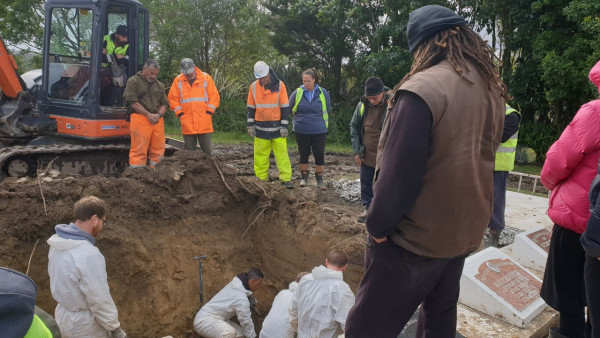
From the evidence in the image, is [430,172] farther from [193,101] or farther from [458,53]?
[193,101]

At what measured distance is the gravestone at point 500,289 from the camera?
3.62 metres

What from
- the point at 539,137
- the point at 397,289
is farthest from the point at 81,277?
the point at 539,137

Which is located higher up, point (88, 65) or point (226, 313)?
point (88, 65)

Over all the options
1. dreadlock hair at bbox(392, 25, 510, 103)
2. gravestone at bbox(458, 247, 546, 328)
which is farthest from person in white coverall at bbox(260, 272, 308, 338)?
dreadlock hair at bbox(392, 25, 510, 103)

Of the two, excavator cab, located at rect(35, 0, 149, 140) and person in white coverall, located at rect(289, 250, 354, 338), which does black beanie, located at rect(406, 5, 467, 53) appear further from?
excavator cab, located at rect(35, 0, 149, 140)

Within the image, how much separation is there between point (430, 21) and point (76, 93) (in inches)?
266

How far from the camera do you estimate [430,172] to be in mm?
1951

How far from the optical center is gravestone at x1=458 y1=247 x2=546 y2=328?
3.62 meters

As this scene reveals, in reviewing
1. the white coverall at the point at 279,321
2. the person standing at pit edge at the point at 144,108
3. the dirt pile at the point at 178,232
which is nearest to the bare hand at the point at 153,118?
the person standing at pit edge at the point at 144,108

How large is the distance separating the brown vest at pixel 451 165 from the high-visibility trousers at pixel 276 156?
5.67 m

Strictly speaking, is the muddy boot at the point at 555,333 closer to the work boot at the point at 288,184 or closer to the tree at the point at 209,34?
the work boot at the point at 288,184

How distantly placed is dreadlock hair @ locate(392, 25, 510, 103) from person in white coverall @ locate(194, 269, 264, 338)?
13.4ft

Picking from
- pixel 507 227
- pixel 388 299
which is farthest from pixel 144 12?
pixel 388 299

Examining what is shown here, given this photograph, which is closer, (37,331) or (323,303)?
Result: (37,331)
